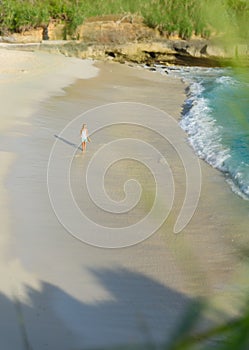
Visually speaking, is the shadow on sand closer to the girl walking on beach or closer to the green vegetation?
the green vegetation

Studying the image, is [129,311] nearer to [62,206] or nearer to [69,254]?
[69,254]

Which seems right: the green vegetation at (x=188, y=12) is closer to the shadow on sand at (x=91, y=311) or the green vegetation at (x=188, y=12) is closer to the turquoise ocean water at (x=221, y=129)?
the turquoise ocean water at (x=221, y=129)

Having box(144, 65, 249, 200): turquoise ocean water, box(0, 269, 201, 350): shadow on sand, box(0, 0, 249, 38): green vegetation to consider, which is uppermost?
box(0, 0, 249, 38): green vegetation

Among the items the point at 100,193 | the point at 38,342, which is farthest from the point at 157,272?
the point at 100,193

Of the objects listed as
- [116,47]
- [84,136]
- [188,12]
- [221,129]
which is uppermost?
[188,12]

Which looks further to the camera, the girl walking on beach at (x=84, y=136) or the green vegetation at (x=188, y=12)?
the girl walking on beach at (x=84, y=136)

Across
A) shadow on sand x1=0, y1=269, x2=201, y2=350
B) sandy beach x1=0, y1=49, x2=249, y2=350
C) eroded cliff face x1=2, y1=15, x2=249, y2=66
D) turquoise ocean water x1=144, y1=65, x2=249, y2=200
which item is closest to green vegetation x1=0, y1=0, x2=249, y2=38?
turquoise ocean water x1=144, y1=65, x2=249, y2=200

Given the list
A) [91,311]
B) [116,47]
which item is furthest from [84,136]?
[116,47]

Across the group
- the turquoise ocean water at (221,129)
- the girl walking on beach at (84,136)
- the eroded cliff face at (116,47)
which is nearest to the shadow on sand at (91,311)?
the turquoise ocean water at (221,129)

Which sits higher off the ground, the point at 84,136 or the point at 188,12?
the point at 188,12

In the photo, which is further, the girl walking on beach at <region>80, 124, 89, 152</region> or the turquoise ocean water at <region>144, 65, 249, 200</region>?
the girl walking on beach at <region>80, 124, 89, 152</region>

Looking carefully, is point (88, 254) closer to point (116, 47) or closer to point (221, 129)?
point (221, 129)

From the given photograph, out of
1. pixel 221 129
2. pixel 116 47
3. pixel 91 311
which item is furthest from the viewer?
pixel 116 47

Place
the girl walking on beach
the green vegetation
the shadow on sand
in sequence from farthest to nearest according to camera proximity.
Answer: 1. the girl walking on beach
2. the shadow on sand
3. the green vegetation
